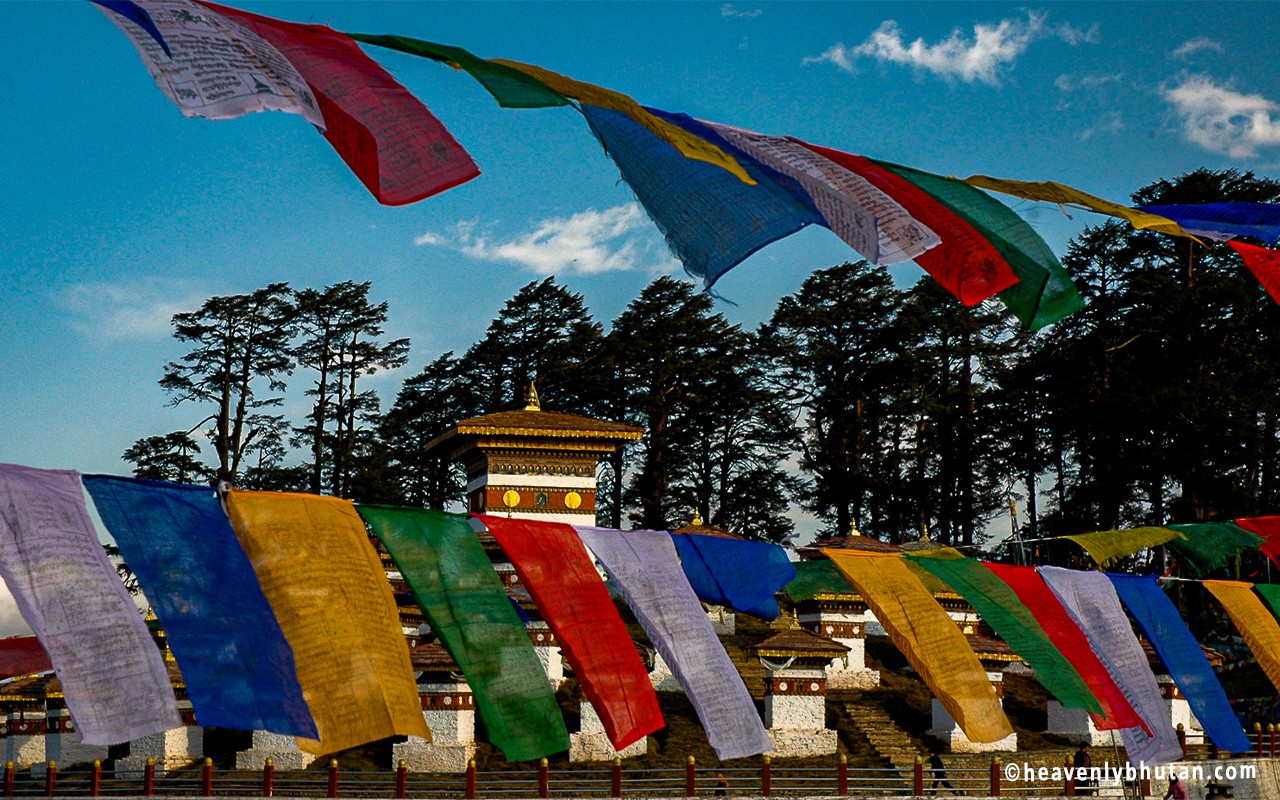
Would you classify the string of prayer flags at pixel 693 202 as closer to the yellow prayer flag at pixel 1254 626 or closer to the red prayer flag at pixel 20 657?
the red prayer flag at pixel 20 657

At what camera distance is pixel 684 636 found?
11.5 metres

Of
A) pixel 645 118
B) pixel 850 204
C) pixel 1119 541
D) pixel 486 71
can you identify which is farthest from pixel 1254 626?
pixel 486 71

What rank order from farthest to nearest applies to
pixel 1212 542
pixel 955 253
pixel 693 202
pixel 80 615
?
pixel 1212 542, pixel 955 253, pixel 693 202, pixel 80 615

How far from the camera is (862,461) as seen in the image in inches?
1801

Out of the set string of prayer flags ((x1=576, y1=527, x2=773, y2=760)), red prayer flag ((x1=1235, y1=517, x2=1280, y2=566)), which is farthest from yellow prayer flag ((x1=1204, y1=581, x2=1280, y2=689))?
string of prayer flags ((x1=576, y1=527, x2=773, y2=760))

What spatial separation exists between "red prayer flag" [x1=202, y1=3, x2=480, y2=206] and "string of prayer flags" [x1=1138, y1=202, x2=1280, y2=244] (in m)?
7.13

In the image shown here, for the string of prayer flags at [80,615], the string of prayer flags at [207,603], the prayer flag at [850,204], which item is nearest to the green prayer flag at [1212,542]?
the prayer flag at [850,204]

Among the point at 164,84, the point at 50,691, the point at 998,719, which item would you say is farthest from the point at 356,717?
the point at 50,691

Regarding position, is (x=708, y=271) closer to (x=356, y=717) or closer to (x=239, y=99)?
(x=239, y=99)

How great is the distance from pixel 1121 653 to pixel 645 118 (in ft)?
29.6

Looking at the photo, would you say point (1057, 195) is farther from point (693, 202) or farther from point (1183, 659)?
point (1183, 659)

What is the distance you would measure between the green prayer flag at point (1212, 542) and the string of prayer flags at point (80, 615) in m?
15.6

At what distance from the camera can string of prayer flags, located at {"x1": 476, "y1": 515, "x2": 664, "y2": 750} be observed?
34.7 ft

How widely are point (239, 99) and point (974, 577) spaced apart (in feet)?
33.0
